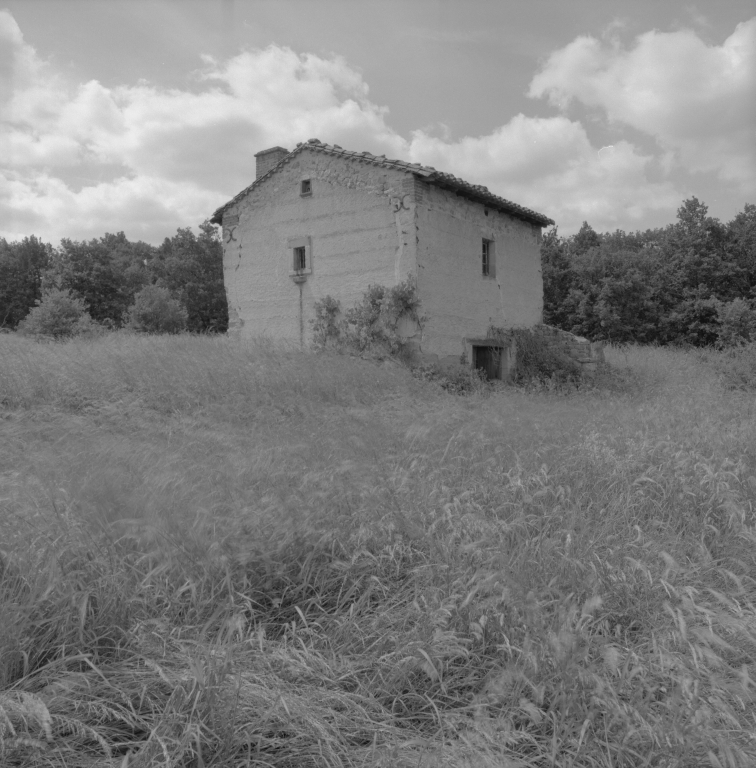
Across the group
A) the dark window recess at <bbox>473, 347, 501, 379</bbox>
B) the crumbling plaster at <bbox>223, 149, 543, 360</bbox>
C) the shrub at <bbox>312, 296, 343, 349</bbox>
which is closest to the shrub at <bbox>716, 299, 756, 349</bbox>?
the crumbling plaster at <bbox>223, 149, 543, 360</bbox>

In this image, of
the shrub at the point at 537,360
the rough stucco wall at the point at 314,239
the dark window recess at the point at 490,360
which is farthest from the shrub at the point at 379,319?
the shrub at the point at 537,360

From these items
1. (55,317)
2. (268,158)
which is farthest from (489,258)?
(55,317)

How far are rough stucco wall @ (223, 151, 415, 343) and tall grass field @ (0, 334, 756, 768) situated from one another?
9.40m

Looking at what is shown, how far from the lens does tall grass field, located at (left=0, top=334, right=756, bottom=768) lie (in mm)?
2369

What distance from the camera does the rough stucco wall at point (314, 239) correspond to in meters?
15.1

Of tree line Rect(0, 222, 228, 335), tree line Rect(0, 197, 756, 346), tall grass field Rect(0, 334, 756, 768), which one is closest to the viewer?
tall grass field Rect(0, 334, 756, 768)

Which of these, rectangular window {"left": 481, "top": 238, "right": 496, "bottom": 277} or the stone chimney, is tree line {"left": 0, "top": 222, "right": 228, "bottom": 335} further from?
rectangular window {"left": 481, "top": 238, "right": 496, "bottom": 277}

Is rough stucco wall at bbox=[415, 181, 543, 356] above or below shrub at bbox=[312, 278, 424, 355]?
above

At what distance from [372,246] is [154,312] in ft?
79.8

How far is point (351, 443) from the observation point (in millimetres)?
6328

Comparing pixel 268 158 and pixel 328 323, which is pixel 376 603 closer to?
pixel 328 323

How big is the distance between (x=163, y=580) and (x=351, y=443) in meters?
3.13

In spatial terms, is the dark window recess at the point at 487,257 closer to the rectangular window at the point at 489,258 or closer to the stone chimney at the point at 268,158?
the rectangular window at the point at 489,258

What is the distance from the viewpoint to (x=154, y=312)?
3625cm
